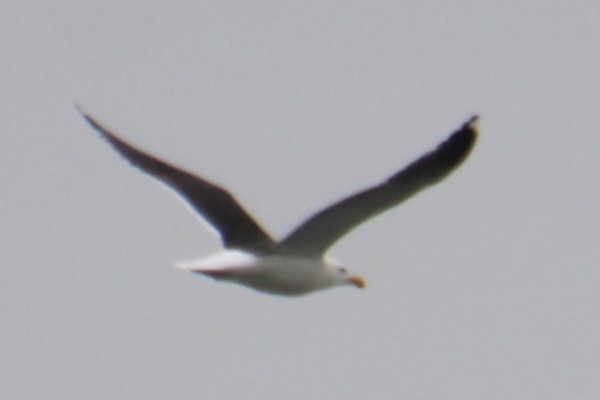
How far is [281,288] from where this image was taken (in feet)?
53.7

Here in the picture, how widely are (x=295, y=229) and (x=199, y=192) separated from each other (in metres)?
1.78

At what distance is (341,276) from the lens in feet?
56.0

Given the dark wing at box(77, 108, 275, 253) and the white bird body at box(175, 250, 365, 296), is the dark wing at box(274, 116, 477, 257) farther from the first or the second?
the dark wing at box(77, 108, 275, 253)

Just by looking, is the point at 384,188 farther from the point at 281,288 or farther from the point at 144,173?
the point at 144,173

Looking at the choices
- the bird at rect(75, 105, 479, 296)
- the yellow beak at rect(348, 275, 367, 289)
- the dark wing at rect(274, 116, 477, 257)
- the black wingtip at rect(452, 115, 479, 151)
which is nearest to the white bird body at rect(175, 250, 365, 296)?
the bird at rect(75, 105, 479, 296)

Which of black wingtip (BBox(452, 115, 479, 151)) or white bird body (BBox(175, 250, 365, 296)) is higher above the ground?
black wingtip (BBox(452, 115, 479, 151))


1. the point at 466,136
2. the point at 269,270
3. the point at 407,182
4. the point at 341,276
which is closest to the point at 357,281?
the point at 341,276

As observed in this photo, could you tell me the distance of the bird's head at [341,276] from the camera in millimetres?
16953

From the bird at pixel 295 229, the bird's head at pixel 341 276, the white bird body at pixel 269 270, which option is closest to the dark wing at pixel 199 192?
the bird at pixel 295 229

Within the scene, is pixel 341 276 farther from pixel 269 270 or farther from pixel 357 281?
pixel 269 270

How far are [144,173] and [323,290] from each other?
5.86ft

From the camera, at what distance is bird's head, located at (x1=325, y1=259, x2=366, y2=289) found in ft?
55.6

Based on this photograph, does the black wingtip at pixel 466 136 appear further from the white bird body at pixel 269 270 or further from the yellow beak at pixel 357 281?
the yellow beak at pixel 357 281

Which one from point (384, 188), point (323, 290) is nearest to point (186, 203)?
point (323, 290)
